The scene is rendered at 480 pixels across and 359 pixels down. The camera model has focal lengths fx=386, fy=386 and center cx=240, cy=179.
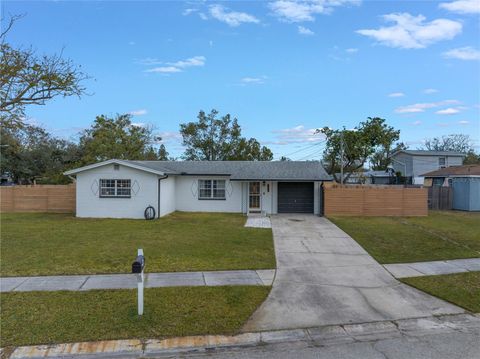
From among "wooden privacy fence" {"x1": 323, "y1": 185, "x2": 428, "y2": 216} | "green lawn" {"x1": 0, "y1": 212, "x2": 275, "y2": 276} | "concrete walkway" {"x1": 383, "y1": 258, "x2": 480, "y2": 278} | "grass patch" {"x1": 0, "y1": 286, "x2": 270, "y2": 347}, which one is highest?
"wooden privacy fence" {"x1": 323, "y1": 185, "x2": 428, "y2": 216}

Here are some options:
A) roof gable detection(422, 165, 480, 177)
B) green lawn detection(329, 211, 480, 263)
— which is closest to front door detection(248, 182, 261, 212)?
green lawn detection(329, 211, 480, 263)

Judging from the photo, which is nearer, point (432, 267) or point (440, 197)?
point (432, 267)

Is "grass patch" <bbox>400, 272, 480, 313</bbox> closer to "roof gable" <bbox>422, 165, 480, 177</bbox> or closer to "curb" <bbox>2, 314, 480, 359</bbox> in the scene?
"curb" <bbox>2, 314, 480, 359</bbox>

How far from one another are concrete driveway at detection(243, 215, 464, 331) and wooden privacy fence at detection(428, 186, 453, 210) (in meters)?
16.2

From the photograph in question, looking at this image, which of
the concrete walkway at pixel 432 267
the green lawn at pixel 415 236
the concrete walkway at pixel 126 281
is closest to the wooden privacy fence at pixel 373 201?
the green lawn at pixel 415 236

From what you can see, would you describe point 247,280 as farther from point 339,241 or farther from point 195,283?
point 339,241

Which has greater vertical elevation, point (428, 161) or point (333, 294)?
point (428, 161)

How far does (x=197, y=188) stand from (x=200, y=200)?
749 mm

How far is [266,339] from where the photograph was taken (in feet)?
18.4

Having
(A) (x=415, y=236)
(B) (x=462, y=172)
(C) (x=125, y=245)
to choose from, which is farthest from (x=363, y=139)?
(C) (x=125, y=245)

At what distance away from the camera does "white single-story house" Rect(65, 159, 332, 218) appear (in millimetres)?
20031

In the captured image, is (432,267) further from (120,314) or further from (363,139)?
(363,139)

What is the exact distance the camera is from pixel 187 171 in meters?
23.5

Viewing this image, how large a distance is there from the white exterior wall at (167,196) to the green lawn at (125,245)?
6.49 ft
